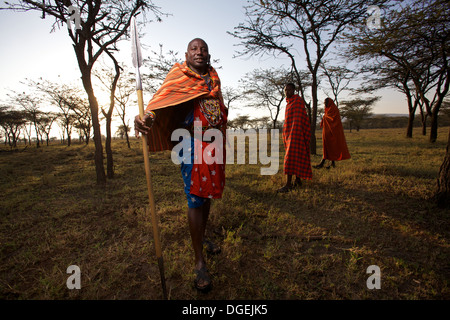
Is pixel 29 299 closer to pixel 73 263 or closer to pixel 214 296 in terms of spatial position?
pixel 73 263

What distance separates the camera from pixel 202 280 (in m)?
1.62

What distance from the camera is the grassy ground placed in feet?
5.30

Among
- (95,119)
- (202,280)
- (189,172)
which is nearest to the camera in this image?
(202,280)

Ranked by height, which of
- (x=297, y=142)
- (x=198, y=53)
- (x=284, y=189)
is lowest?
(x=284, y=189)

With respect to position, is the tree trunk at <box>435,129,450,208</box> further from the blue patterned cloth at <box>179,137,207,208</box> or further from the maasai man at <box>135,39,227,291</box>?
the blue patterned cloth at <box>179,137,207,208</box>

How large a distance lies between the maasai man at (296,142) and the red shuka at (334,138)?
181cm

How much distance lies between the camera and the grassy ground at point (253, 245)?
1.62 m

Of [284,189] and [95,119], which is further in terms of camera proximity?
[95,119]

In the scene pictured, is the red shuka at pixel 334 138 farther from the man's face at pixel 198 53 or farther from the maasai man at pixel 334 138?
the man's face at pixel 198 53

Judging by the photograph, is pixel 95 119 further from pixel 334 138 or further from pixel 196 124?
pixel 334 138

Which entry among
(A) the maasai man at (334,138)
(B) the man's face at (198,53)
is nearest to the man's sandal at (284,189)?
(A) the maasai man at (334,138)

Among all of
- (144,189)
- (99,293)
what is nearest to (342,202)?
(99,293)

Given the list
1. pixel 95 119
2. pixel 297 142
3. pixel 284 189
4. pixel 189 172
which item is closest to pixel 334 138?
pixel 297 142

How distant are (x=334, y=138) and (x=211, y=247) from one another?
16.3 feet
